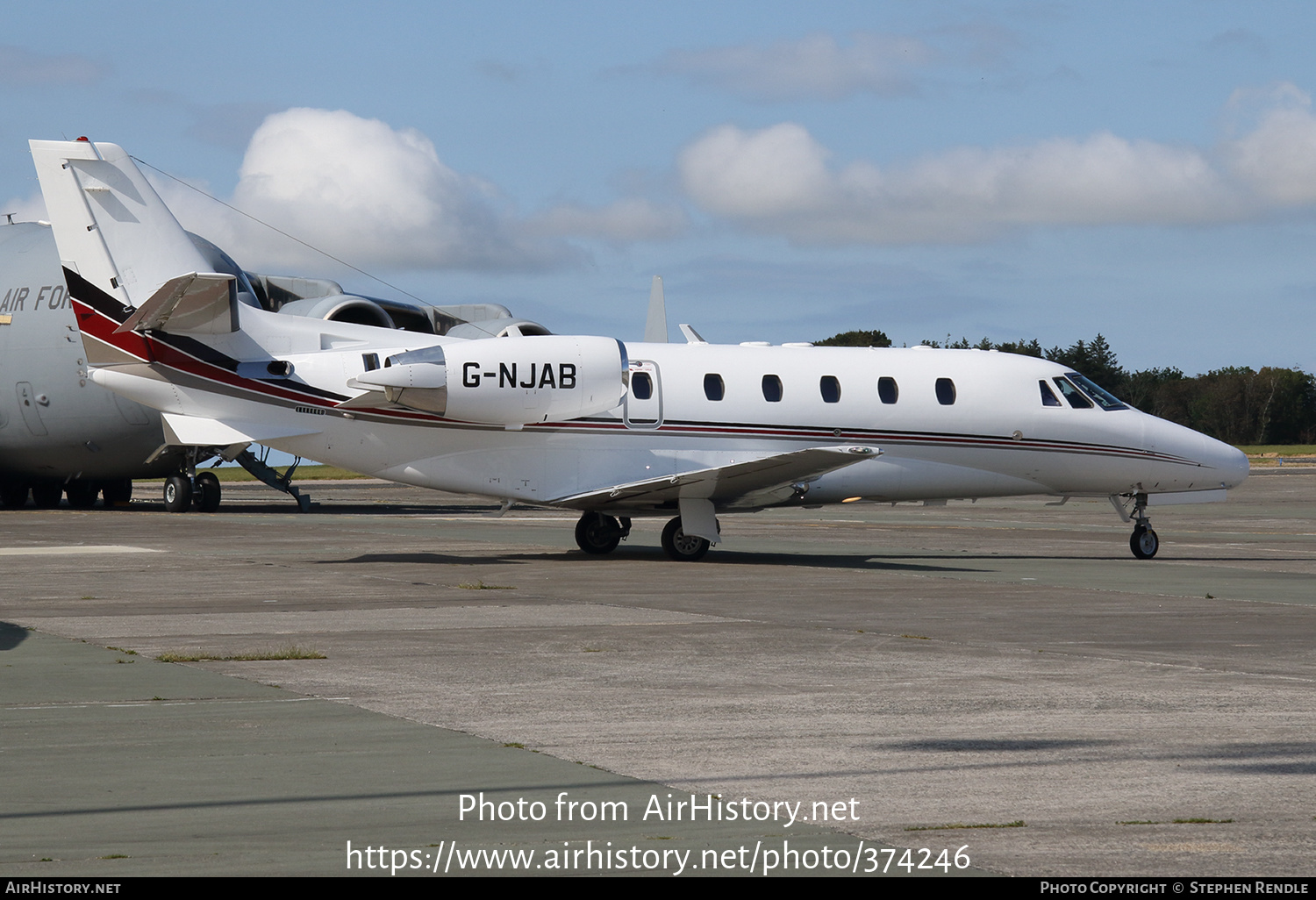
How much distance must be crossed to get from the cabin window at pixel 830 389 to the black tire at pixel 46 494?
2965 cm

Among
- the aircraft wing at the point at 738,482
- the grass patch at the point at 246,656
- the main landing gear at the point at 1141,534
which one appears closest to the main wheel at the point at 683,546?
the aircraft wing at the point at 738,482

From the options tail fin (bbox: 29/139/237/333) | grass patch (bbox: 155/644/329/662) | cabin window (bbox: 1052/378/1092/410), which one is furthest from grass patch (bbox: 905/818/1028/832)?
cabin window (bbox: 1052/378/1092/410)

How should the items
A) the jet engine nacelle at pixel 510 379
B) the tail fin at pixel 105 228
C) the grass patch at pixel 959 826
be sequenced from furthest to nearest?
the tail fin at pixel 105 228 < the jet engine nacelle at pixel 510 379 < the grass patch at pixel 959 826

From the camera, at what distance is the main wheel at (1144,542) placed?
1009 inches

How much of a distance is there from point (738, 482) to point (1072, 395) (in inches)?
272

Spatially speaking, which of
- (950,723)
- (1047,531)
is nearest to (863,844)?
(950,723)

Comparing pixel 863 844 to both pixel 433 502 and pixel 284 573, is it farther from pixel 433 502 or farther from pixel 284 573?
pixel 433 502

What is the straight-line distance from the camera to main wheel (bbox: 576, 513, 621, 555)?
24.5 m

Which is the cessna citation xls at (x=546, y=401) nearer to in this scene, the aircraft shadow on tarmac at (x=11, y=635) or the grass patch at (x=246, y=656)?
the aircraft shadow on tarmac at (x=11, y=635)

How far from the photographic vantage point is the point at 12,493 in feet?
148

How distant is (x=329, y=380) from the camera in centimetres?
2159

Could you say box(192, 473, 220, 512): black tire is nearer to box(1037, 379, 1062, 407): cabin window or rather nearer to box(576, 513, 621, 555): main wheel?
box(576, 513, 621, 555): main wheel

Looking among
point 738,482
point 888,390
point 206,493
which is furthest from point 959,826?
point 206,493

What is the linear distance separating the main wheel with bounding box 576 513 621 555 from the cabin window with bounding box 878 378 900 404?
16.3 ft
